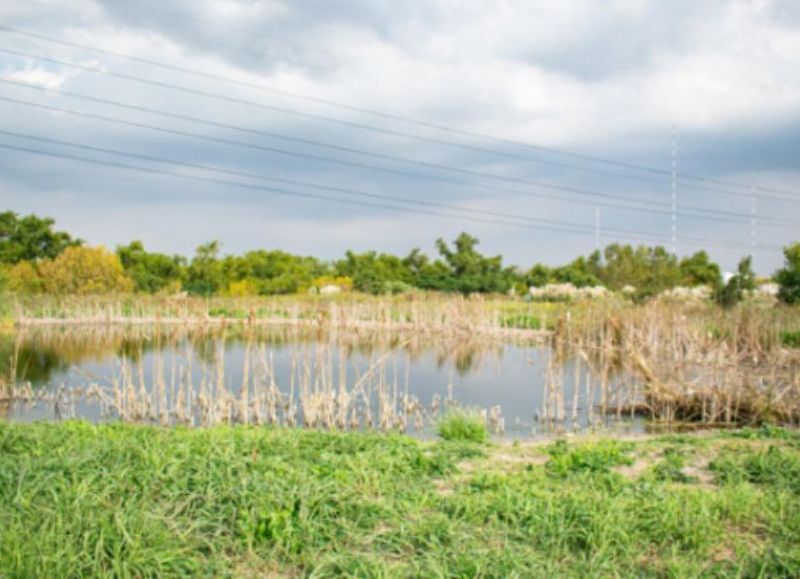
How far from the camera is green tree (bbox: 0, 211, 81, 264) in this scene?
41991mm

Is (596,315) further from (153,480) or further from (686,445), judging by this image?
(153,480)

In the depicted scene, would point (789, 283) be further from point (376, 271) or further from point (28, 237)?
point (28, 237)

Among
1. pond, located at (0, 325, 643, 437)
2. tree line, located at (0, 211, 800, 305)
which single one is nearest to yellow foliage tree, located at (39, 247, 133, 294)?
tree line, located at (0, 211, 800, 305)

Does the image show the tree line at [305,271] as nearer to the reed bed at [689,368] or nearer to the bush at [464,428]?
the reed bed at [689,368]

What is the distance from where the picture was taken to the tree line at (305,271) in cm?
3784

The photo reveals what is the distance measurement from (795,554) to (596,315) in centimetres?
2041

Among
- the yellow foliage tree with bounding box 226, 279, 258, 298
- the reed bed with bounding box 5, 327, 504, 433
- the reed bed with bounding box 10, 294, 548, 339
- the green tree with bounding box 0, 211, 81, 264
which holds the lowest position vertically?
the reed bed with bounding box 5, 327, 504, 433

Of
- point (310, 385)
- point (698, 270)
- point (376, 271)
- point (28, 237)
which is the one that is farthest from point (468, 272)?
point (310, 385)

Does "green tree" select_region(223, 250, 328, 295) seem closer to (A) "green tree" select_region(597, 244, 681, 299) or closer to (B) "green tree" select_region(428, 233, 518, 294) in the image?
(B) "green tree" select_region(428, 233, 518, 294)

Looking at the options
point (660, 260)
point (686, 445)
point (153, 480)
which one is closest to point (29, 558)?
point (153, 480)

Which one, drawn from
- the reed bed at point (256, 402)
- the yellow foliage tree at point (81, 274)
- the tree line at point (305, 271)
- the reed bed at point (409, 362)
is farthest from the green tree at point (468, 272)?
the reed bed at point (256, 402)

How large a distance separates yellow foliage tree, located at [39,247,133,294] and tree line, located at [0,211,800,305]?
5 centimetres

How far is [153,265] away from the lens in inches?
1793

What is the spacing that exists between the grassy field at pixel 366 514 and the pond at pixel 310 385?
3.26 meters
